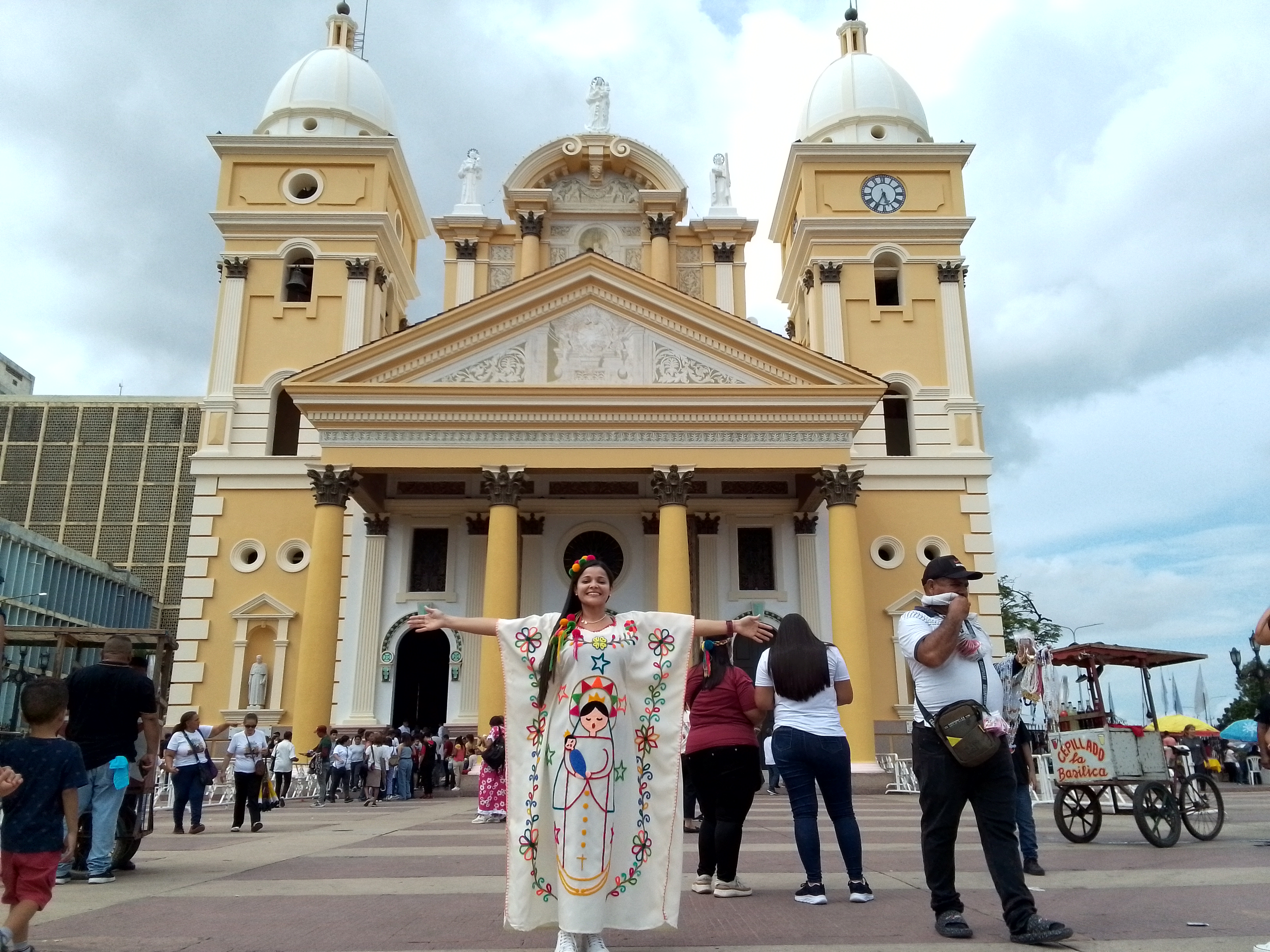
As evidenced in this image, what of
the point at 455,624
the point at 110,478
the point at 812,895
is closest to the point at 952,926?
the point at 812,895

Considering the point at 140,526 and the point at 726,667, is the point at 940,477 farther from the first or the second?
the point at 140,526

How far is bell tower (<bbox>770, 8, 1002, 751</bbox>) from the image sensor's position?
26.7 metres

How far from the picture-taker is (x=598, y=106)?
31.7 m

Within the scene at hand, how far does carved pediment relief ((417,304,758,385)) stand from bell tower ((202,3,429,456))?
20.4 feet

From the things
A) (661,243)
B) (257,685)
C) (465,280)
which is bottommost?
(257,685)

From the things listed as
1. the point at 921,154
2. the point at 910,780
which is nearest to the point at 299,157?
the point at 921,154

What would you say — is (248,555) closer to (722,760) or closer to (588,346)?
(588,346)

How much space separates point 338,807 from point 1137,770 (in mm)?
13920

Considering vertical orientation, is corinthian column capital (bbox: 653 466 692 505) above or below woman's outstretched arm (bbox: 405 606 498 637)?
above

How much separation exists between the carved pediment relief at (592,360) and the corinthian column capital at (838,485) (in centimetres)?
265

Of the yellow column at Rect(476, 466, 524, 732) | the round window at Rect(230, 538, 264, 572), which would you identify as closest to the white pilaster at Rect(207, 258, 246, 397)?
the round window at Rect(230, 538, 264, 572)

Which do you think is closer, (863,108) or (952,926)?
(952,926)

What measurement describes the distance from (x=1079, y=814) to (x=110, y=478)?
164ft

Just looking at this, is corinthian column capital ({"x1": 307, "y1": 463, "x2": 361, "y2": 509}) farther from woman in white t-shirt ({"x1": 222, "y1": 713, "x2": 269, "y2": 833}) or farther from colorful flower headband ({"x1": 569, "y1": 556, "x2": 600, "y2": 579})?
colorful flower headband ({"x1": 569, "y1": 556, "x2": 600, "y2": 579})
